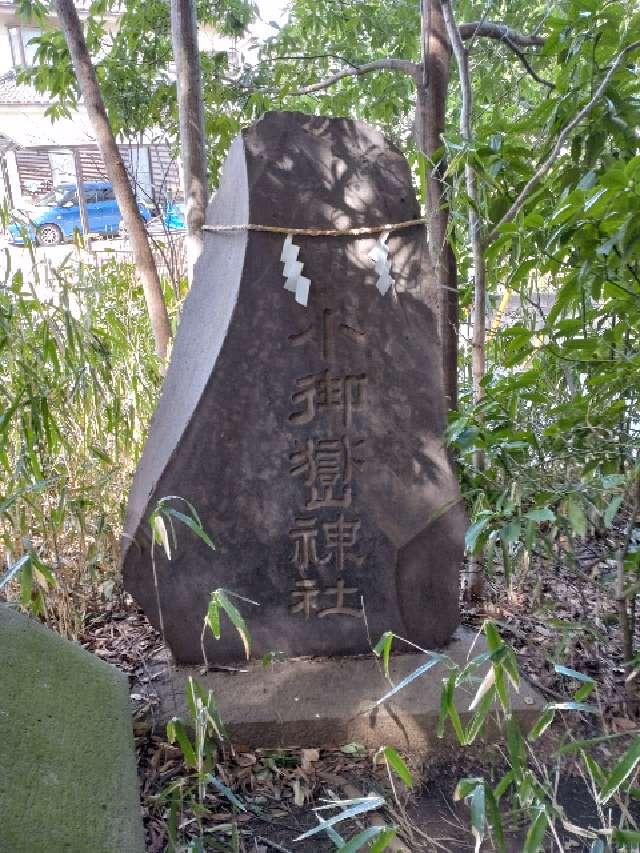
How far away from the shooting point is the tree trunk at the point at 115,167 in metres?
3.21

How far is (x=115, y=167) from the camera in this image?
3328 mm

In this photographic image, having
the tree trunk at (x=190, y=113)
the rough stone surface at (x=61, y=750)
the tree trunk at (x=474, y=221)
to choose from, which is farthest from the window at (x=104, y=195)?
the rough stone surface at (x=61, y=750)

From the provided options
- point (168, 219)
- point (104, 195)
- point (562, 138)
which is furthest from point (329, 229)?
point (104, 195)

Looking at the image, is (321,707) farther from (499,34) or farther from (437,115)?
(499,34)

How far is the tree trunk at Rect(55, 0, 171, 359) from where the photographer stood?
3.21m

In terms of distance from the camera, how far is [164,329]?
3.45 metres

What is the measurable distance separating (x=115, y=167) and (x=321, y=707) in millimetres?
2420

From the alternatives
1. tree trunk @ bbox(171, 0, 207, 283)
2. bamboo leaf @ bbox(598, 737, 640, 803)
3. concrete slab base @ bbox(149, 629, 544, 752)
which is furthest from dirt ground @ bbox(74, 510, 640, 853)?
tree trunk @ bbox(171, 0, 207, 283)

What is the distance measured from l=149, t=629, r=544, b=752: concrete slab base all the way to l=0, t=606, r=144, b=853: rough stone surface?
72 centimetres

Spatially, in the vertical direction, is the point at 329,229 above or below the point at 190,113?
below

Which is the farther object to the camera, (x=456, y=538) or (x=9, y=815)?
(x=456, y=538)

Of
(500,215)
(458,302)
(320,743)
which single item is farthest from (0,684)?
(458,302)

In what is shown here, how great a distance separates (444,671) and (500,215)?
1345mm

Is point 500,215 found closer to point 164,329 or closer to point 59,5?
point 164,329
